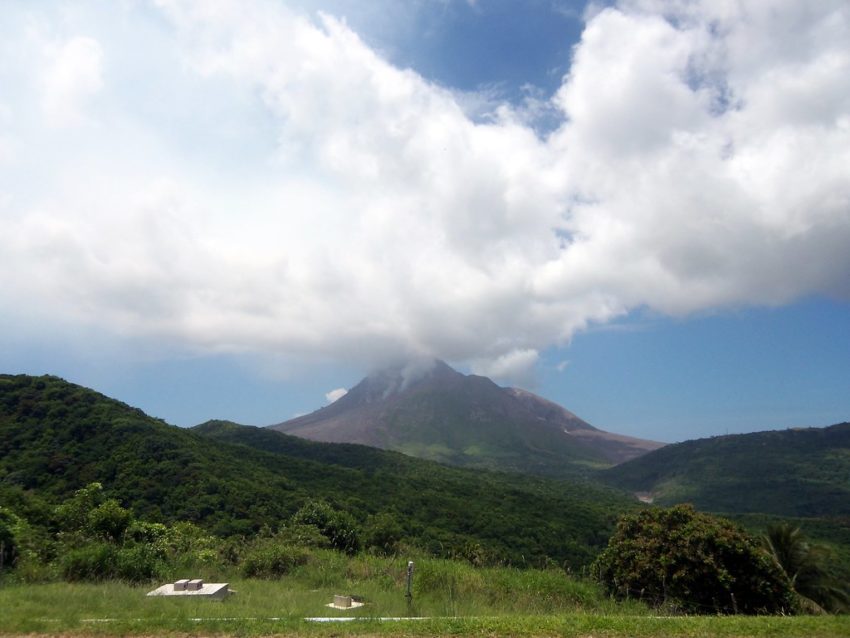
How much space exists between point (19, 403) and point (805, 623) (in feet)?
198

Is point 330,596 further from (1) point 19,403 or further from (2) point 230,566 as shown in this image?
(1) point 19,403

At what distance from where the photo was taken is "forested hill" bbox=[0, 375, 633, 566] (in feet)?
125

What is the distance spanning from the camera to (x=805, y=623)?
24.5 feet

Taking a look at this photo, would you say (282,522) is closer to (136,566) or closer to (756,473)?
(136,566)

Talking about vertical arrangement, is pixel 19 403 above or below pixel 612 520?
above

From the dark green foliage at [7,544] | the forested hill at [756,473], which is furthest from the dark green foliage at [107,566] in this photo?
the forested hill at [756,473]

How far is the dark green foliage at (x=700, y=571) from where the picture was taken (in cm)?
1299

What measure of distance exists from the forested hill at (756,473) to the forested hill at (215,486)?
264ft

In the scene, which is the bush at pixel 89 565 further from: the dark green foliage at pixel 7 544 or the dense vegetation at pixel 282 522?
the dark green foliage at pixel 7 544

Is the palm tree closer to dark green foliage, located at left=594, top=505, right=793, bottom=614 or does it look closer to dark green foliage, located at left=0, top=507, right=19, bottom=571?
dark green foliage, located at left=594, top=505, right=793, bottom=614

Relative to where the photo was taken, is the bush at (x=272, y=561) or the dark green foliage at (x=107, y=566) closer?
the dark green foliage at (x=107, y=566)

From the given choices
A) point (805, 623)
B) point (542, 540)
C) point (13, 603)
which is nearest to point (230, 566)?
point (13, 603)

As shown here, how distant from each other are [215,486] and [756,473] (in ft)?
519

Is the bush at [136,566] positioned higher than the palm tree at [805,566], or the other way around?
the bush at [136,566]
